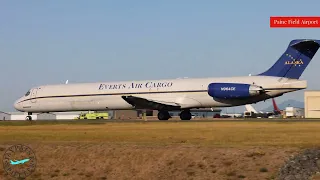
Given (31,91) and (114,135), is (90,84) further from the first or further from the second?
(114,135)

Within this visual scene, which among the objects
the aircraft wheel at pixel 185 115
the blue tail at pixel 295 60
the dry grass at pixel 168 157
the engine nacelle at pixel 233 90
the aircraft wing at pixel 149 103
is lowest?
the dry grass at pixel 168 157

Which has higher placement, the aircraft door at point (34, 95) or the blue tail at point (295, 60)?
the blue tail at point (295, 60)

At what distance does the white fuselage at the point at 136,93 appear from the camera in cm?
5553

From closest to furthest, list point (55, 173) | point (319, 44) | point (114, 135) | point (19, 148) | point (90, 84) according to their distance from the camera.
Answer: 1. point (55, 173)
2. point (19, 148)
3. point (114, 135)
4. point (319, 44)
5. point (90, 84)

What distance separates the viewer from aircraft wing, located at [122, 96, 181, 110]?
196 feet

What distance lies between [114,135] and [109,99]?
30.6 m

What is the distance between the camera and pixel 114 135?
32.6 meters

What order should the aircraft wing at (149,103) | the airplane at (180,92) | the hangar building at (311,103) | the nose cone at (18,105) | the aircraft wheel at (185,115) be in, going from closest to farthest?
the airplane at (180,92) < the aircraft wing at (149,103) < the aircraft wheel at (185,115) < the nose cone at (18,105) < the hangar building at (311,103)

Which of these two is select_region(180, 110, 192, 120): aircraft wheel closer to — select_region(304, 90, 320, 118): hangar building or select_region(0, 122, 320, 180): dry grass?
select_region(0, 122, 320, 180): dry grass

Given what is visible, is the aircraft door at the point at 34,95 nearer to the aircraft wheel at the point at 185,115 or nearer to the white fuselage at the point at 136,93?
the white fuselage at the point at 136,93

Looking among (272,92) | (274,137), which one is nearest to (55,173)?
(274,137)

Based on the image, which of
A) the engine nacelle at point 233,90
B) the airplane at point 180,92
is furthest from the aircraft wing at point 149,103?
the engine nacelle at point 233,90

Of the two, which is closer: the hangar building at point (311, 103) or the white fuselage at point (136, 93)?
the white fuselage at point (136, 93)

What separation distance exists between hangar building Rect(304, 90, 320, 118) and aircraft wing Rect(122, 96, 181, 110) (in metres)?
47.6
